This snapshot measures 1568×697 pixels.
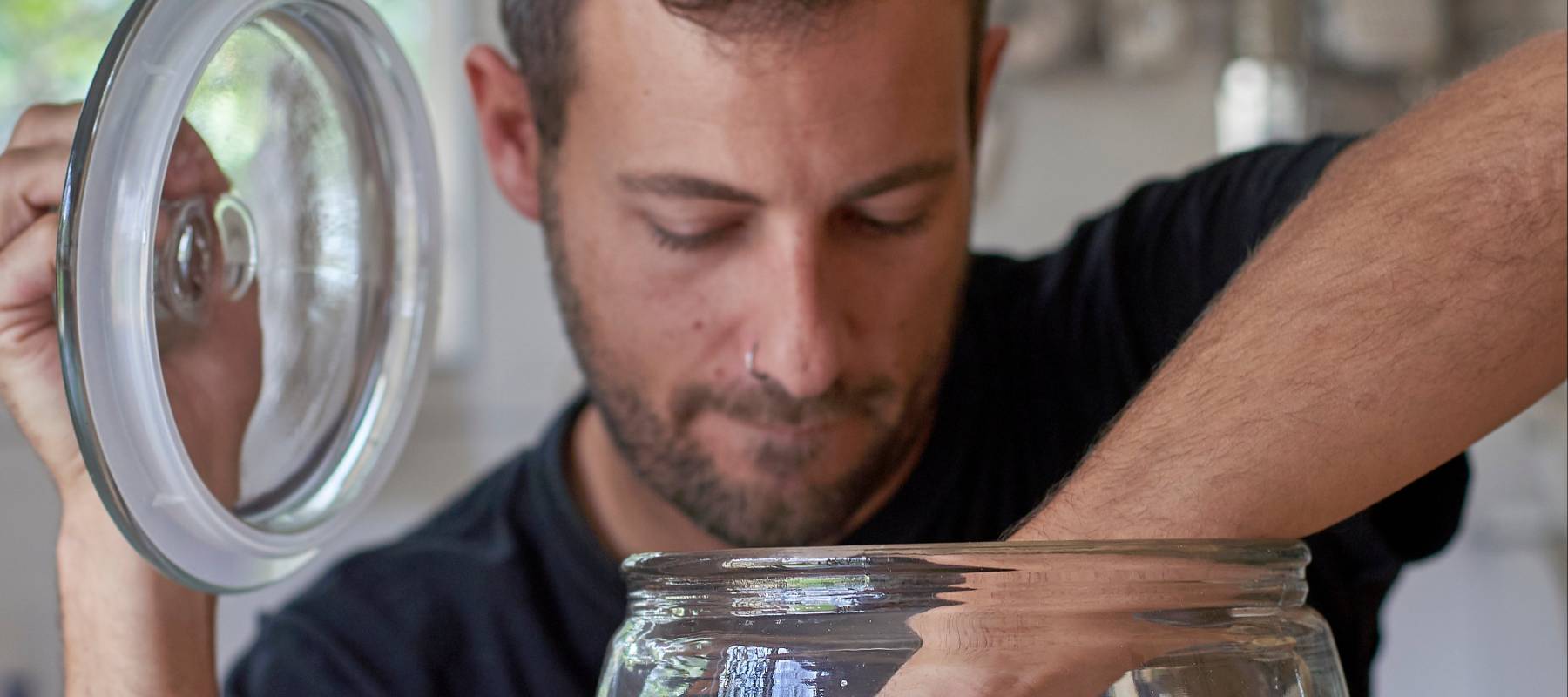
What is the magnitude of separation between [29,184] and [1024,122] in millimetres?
2063

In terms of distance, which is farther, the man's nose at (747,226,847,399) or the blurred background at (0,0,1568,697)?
the blurred background at (0,0,1568,697)

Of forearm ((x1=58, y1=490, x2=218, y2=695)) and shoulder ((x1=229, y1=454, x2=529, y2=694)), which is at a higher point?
forearm ((x1=58, y1=490, x2=218, y2=695))

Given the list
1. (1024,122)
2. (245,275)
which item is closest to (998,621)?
(245,275)

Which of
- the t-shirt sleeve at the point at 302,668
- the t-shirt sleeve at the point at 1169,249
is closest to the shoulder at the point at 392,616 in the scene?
the t-shirt sleeve at the point at 302,668

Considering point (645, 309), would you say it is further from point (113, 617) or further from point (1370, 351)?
point (1370, 351)

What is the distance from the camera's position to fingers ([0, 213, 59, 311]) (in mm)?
576

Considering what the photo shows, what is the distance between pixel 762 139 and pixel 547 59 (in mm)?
219

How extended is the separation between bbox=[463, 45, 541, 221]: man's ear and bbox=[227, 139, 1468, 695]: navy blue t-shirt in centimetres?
21

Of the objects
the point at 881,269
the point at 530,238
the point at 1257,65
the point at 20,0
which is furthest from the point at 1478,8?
the point at 20,0

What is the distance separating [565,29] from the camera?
2.85ft

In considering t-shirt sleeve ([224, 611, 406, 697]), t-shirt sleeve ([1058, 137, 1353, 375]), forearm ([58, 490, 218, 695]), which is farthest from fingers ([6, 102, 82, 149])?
t-shirt sleeve ([1058, 137, 1353, 375])

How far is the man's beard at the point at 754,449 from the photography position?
2.76 ft

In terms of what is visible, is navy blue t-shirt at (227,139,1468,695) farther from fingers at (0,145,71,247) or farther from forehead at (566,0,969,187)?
fingers at (0,145,71,247)

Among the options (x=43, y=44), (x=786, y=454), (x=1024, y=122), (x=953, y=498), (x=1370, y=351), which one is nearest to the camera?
(x=1370, y=351)
